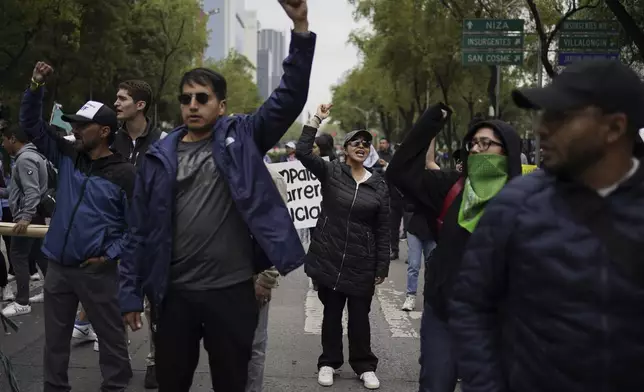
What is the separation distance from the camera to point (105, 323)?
4.75m

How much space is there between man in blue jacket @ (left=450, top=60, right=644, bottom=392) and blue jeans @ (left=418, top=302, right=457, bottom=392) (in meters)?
1.57

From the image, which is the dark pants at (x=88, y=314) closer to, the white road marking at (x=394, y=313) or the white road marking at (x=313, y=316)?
the white road marking at (x=313, y=316)

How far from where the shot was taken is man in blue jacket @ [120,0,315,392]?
10.6ft

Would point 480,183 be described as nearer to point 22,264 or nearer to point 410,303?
point 410,303

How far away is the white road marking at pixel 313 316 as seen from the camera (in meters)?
7.44

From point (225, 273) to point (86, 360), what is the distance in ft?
10.8

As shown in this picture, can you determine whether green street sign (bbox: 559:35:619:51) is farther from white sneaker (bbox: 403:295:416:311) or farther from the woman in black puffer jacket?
the woman in black puffer jacket

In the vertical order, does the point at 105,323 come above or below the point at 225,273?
below

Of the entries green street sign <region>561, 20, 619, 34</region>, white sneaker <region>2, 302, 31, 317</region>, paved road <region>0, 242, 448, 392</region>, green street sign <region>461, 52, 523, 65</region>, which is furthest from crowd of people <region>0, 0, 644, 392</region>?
green street sign <region>461, 52, 523, 65</region>

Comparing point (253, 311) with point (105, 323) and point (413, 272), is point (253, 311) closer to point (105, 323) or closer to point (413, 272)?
point (105, 323)

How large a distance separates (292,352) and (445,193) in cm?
322

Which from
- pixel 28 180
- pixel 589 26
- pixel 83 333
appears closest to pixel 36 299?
pixel 28 180

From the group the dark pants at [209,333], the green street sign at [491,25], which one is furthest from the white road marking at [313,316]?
the green street sign at [491,25]

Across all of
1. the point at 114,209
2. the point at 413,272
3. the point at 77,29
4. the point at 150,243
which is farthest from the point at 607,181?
A: the point at 77,29
